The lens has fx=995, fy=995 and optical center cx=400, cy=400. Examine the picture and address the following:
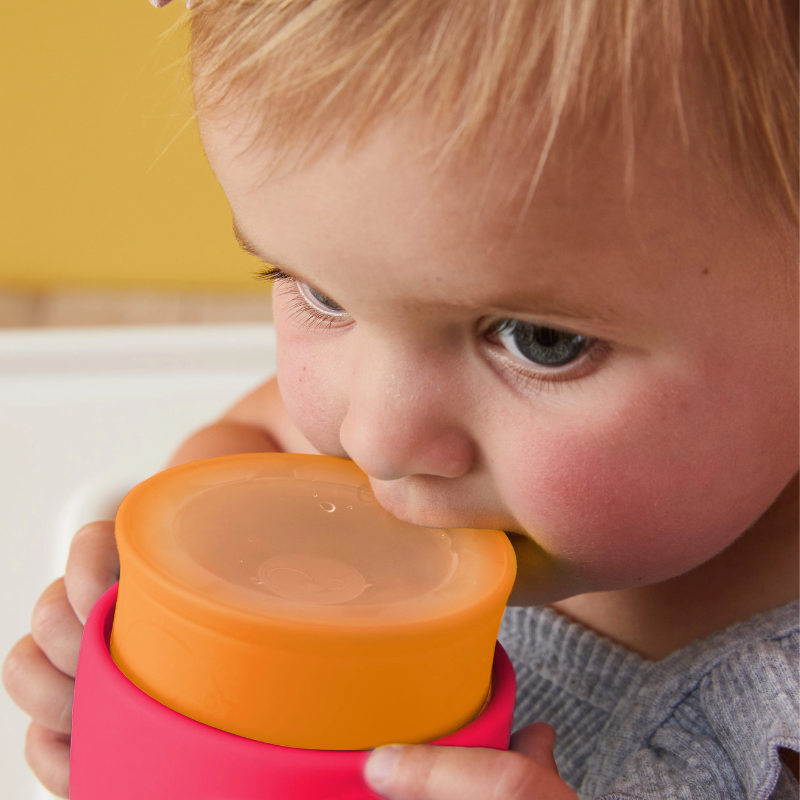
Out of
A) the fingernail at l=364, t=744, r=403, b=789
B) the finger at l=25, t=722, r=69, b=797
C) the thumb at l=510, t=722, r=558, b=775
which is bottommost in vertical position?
the finger at l=25, t=722, r=69, b=797

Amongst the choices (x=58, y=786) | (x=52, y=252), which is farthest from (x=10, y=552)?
(x=52, y=252)

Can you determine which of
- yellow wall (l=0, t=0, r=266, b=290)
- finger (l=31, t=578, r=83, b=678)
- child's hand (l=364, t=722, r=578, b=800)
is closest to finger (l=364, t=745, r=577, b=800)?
child's hand (l=364, t=722, r=578, b=800)

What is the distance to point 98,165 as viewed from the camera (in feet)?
3.58

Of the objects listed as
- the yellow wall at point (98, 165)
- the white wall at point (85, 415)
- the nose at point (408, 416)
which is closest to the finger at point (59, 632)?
the white wall at point (85, 415)

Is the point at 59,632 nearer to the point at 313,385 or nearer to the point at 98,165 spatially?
the point at 313,385

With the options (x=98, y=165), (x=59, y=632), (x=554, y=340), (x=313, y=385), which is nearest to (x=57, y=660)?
(x=59, y=632)

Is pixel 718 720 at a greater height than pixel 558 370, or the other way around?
pixel 558 370

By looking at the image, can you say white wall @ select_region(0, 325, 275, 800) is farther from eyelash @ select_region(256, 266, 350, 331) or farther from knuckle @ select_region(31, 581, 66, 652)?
eyelash @ select_region(256, 266, 350, 331)

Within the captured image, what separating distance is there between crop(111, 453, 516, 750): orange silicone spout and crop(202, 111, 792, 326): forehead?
10cm

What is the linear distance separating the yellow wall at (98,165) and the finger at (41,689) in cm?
53

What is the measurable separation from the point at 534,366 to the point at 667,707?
220 mm

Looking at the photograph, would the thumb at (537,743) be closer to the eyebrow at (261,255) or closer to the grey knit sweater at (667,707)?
the grey knit sweater at (667,707)

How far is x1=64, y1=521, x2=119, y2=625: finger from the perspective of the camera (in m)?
0.48

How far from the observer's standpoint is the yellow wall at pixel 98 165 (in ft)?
3.19
